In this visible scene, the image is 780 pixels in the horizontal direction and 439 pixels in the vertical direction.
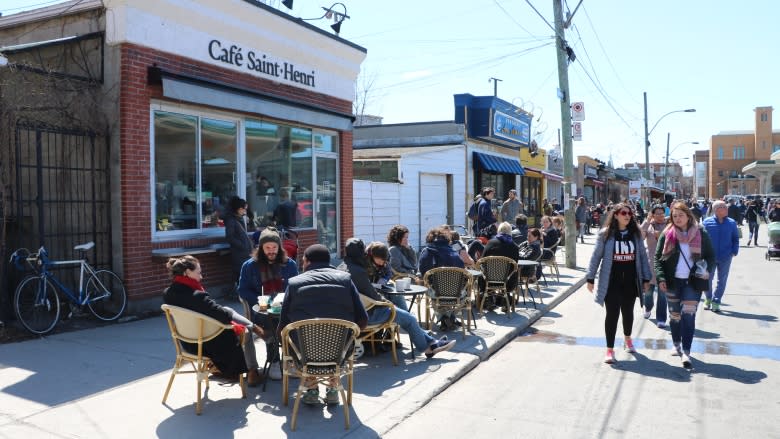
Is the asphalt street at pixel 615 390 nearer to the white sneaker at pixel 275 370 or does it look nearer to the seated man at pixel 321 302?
the seated man at pixel 321 302

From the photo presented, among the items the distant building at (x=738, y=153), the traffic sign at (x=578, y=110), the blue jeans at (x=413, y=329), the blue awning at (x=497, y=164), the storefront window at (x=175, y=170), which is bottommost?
the blue jeans at (x=413, y=329)

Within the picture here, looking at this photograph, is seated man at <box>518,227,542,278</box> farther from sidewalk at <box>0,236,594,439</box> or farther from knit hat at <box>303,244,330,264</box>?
knit hat at <box>303,244,330,264</box>

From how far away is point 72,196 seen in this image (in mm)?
8484

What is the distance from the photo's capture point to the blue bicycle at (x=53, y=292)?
7.22m

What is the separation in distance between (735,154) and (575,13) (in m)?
95.4

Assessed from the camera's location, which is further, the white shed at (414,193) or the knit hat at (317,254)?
the white shed at (414,193)

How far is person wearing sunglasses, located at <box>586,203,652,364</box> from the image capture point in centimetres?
676

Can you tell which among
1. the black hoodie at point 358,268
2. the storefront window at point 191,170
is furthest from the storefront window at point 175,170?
the black hoodie at point 358,268

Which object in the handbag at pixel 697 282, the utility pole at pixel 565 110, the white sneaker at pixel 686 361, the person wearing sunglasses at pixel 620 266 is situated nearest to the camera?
the white sneaker at pixel 686 361

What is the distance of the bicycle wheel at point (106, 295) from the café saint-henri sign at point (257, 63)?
3762 mm

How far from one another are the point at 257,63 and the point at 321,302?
6778 mm

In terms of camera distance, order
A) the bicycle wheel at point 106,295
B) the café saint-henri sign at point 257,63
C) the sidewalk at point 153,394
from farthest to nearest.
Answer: the café saint-henri sign at point 257,63
the bicycle wheel at point 106,295
the sidewalk at point 153,394

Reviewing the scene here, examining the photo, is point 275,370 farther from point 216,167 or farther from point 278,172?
point 278,172

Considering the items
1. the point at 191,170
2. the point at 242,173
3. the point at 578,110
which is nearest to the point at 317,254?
the point at 191,170
